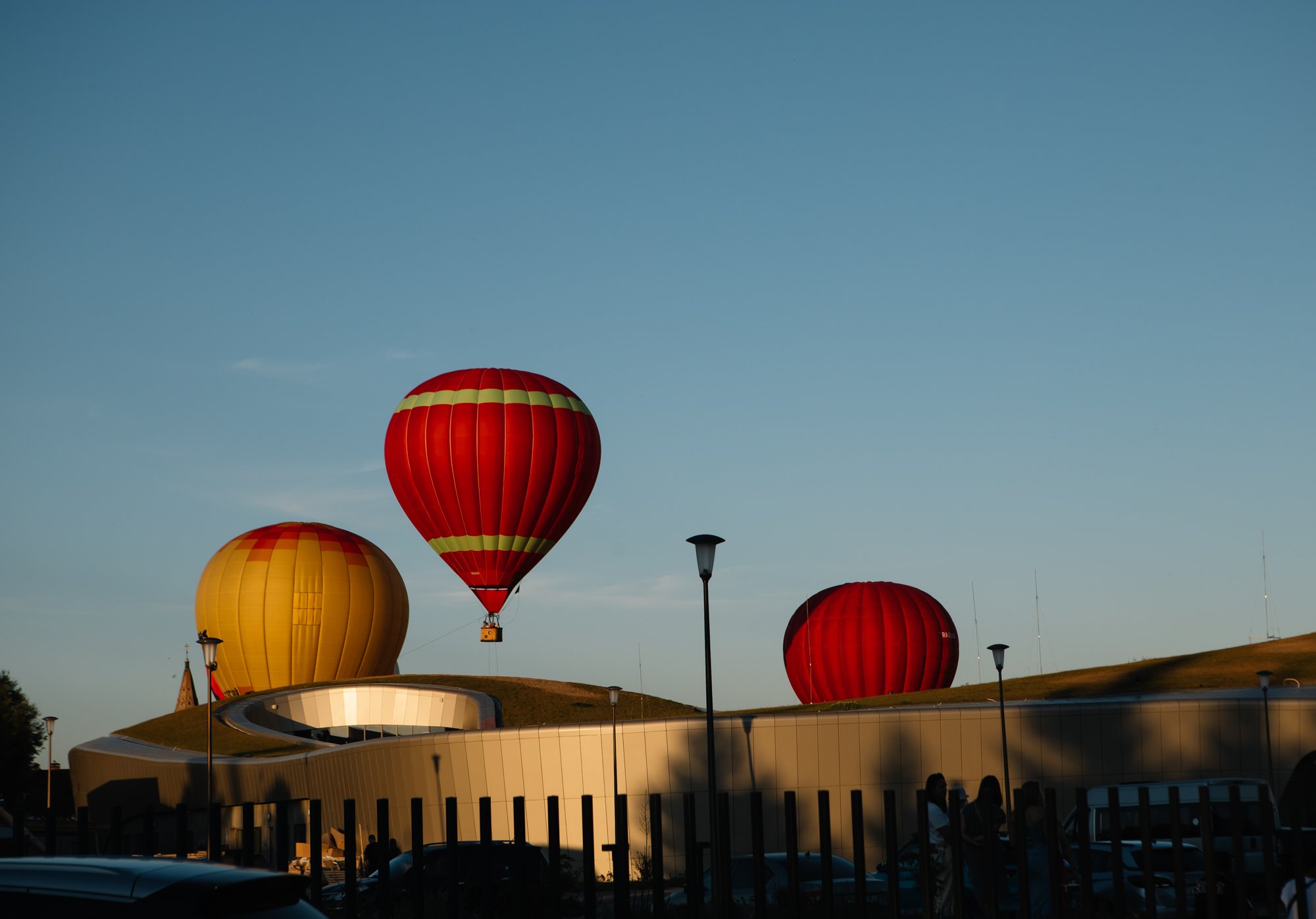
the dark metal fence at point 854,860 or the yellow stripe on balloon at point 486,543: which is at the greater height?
the yellow stripe on balloon at point 486,543

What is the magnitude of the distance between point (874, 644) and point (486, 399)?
2342 cm

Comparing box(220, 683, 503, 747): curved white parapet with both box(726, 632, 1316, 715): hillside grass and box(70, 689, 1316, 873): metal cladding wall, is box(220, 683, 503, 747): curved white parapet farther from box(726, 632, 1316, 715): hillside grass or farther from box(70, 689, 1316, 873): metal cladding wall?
box(70, 689, 1316, 873): metal cladding wall

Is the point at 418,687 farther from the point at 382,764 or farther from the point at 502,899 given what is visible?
the point at 502,899

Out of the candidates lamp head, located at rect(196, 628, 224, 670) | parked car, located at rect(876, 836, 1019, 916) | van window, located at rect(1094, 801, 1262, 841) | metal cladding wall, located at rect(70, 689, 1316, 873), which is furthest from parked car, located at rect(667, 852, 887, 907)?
metal cladding wall, located at rect(70, 689, 1316, 873)

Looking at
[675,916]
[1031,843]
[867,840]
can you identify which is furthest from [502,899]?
[867,840]

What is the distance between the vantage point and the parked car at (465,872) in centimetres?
905

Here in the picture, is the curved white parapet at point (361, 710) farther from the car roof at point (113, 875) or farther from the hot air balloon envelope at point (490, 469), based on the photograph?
the car roof at point (113, 875)

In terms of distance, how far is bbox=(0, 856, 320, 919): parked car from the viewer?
599cm

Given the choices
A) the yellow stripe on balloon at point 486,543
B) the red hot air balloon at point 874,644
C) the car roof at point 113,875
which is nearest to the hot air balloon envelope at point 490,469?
the yellow stripe on balloon at point 486,543

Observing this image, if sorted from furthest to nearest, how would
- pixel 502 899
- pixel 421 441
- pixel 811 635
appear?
pixel 811 635
pixel 421 441
pixel 502 899

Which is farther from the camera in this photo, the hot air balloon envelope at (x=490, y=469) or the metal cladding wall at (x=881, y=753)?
the hot air balloon envelope at (x=490, y=469)

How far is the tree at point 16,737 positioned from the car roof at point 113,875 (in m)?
77.0

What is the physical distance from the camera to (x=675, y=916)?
1216cm

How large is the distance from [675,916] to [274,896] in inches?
251
